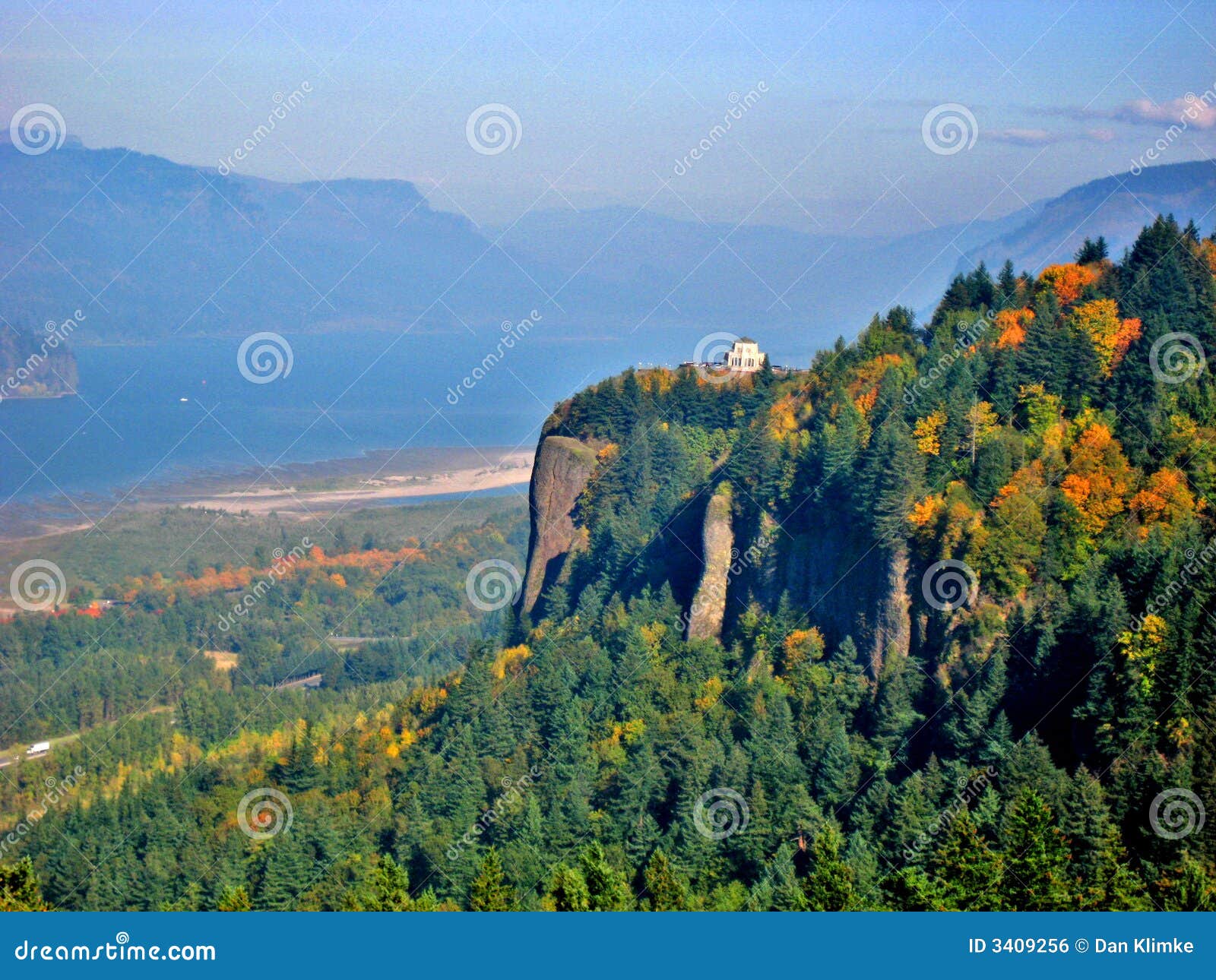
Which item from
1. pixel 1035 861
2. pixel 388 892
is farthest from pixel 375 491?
pixel 1035 861

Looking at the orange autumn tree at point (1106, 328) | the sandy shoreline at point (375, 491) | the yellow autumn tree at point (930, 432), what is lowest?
the yellow autumn tree at point (930, 432)

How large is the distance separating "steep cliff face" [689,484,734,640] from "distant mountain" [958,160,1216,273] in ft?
90.8

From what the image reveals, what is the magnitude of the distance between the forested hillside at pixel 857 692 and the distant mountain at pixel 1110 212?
24.8 metres

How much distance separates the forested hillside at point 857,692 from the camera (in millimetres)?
32375

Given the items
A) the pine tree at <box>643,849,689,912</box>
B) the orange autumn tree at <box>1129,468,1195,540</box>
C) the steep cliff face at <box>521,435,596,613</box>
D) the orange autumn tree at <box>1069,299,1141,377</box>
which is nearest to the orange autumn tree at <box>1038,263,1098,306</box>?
the orange autumn tree at <box>1069,299,1141,377</box>

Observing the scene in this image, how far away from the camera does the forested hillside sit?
1275 inches

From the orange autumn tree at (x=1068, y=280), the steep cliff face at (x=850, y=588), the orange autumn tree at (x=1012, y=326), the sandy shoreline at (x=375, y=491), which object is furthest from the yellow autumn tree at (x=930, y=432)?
the sandy shoreline at (x=375, y=491)

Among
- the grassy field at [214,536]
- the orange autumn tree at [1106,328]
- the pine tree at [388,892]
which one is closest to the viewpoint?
the pine tree at [388,892]

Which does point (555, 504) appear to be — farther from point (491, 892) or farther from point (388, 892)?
point (388, 892)

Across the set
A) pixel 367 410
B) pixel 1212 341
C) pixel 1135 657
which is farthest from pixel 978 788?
pixel 367 410

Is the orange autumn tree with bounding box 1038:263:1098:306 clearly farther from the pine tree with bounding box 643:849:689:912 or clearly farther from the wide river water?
the wide river water

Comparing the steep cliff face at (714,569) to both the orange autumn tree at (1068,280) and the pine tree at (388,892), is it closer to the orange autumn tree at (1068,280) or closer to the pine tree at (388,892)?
the orange autumn tree at (1068,280)

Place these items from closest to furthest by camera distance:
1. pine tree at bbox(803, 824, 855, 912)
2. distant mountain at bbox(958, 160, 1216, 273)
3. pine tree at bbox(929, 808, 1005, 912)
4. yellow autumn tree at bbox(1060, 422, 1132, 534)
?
pine tree at bbox(929, 808, 1005, 912) → pine tree at bbox(803, 824, 855, 912) → yellow autumn tree at bbox(1060, 422, 1132, 534) → distant mountain at bbox(958, 160, 1216, 273)

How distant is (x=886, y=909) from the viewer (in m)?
29.3
